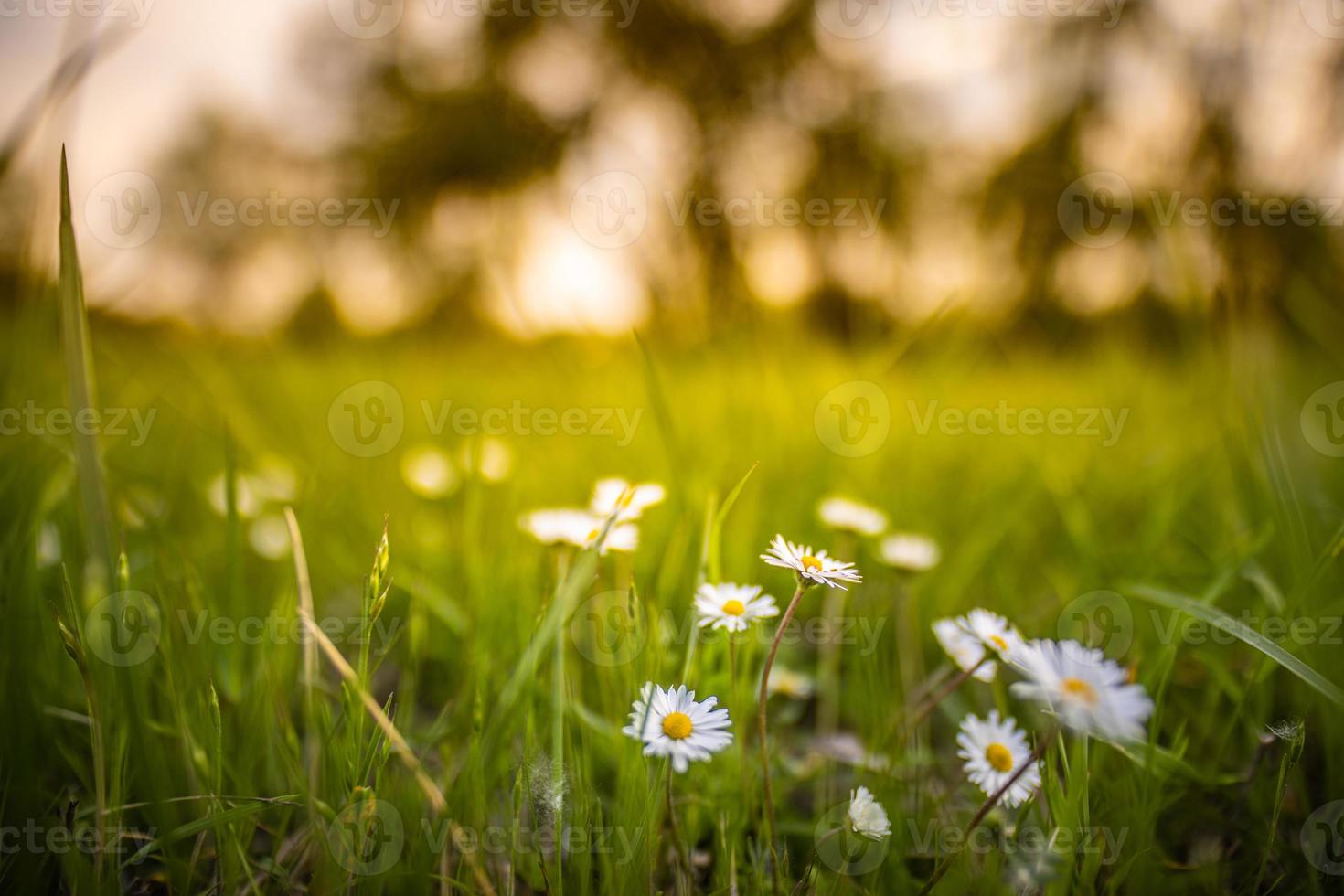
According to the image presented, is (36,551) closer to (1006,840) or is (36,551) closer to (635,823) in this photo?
(635,823)

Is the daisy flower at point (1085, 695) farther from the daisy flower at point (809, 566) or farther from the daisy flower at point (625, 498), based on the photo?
the daisy flower at point (625, 498)

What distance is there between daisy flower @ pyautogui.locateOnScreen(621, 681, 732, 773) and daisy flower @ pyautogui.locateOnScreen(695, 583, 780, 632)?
0.06 metres

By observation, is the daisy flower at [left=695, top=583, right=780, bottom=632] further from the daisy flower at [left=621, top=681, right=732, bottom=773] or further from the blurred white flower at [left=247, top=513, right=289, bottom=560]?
the blurred white flower at [left=247, top=513, right=289, bottom=560]

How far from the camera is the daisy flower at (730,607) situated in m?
0.53

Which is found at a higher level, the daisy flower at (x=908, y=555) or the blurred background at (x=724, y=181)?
the blurred background at (x=724, y=181)

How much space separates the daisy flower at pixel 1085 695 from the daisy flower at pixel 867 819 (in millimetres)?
152

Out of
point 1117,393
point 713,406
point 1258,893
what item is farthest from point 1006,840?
point 1117,393

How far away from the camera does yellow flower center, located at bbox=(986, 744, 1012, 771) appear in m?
0.57

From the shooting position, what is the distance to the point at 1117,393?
2076 mm

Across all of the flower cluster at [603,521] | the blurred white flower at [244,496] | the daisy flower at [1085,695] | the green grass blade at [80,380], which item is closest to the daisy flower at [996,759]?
the daisy flower at [1085,695]

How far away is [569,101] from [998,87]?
5816 mm

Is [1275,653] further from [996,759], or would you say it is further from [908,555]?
[908,555]

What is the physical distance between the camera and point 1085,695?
43 centimetres

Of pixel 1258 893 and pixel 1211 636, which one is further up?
pixel 1211 636
